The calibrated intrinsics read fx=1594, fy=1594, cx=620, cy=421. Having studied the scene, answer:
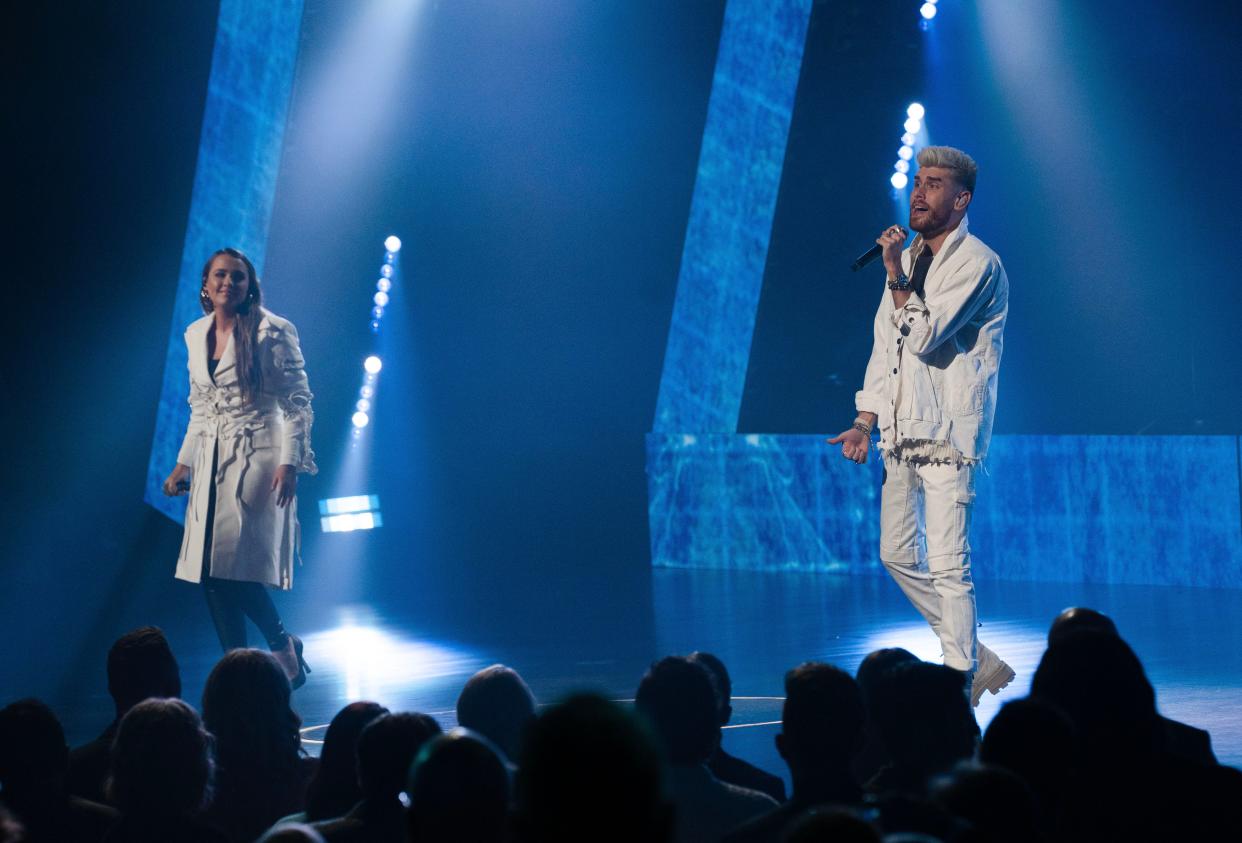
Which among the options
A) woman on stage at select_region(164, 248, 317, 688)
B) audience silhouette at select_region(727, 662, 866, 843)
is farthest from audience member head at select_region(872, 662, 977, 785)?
woman on stage at select_region(164, 248, 317, 688)

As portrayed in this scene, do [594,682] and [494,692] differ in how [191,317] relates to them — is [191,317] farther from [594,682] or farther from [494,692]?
[494,692]

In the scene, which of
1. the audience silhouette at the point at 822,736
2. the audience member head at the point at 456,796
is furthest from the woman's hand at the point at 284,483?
the audience member head at the point at 456,796

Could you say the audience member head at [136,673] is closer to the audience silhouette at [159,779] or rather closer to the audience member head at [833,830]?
the audience silhouette at [159,779]

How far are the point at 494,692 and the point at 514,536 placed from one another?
9.11m

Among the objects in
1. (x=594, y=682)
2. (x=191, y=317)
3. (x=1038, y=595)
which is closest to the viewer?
(x=594, y=682)

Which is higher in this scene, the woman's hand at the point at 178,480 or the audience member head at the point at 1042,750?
the woman's hand at the point at 178,480

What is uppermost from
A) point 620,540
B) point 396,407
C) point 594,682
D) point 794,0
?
point 794,0

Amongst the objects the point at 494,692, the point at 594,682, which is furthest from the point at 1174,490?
the point at 494,692

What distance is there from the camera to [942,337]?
4.89m

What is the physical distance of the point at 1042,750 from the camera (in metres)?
2.15

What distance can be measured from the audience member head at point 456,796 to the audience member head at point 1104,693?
3.08ft

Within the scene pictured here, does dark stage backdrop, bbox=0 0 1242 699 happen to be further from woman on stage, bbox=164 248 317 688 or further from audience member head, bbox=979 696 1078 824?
audience member head, bbox=979 696 1078 824

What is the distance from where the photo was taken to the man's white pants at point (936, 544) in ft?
16.1

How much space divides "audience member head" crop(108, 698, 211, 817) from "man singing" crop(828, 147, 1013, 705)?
9.75 ft
